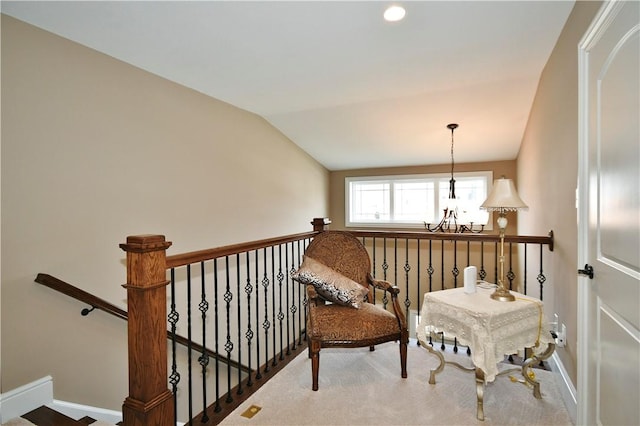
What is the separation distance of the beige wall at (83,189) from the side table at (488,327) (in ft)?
7.91

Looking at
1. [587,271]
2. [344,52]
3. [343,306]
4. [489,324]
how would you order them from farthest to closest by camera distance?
[344,52] → [343,306] → [489,324] → [587,271]

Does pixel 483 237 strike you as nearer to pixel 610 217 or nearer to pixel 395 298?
pixel 395 298

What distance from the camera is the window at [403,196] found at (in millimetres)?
5328

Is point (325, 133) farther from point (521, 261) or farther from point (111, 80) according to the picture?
point (521, 261)

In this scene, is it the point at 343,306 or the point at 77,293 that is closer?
the point at 77,293

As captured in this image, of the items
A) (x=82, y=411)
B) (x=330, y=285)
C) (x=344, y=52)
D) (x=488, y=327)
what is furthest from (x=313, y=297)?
(x=344, y=52)

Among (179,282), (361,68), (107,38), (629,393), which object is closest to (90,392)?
(179,282)

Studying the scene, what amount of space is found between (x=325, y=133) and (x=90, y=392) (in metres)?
3.80

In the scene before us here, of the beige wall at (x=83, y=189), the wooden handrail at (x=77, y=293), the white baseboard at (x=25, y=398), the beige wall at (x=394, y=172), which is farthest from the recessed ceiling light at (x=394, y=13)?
the beige wall at (x=394, y=172)

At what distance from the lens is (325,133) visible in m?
4.61

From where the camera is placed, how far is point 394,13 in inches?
83.4

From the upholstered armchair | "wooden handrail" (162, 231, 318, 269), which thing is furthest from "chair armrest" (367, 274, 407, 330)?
"wooden handrail" (162, 231, 318, 269)

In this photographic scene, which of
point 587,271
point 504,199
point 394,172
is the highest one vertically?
point 394,172

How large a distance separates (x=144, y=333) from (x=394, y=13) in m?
2.38
